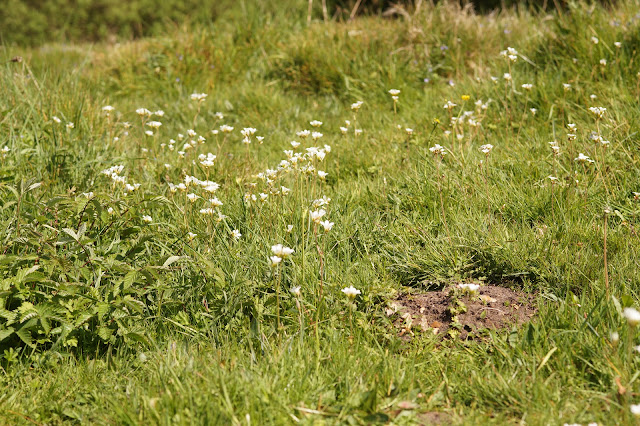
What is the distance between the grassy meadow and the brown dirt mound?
0.22 feet

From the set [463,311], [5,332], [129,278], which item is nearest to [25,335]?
[5,332]

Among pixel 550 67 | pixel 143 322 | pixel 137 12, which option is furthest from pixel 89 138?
pixel 137 12

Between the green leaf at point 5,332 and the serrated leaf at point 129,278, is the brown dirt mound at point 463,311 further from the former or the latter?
the green leaf at point 5,332

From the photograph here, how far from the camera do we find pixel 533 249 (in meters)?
2.85

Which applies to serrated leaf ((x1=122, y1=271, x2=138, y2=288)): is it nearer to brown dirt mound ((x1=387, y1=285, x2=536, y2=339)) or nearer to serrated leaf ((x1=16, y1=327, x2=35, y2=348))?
serrated leaf ((x1=16, y1=327, x2=35, y2=348))

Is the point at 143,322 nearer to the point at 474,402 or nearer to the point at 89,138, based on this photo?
the point at 474,402

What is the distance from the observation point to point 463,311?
263 centimetres

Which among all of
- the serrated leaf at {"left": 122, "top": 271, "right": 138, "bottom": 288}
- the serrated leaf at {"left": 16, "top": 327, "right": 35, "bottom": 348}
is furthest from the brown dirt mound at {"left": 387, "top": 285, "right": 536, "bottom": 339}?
the serrated leaf at {"left": 16, "top": 327, "right": 35, "bottom": 348}

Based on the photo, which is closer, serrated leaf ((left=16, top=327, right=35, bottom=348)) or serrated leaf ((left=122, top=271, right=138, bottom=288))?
serrated leaf ((left=16, top=327, right=35, bottom=348))

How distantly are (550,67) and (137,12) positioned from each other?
912cm

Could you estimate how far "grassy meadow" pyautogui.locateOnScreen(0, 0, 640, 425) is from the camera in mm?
2129

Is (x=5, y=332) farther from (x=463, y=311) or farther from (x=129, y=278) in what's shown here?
(x=463, y=311)

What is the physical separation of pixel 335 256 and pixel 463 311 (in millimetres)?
726

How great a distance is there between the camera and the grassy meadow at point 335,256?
2.13m
